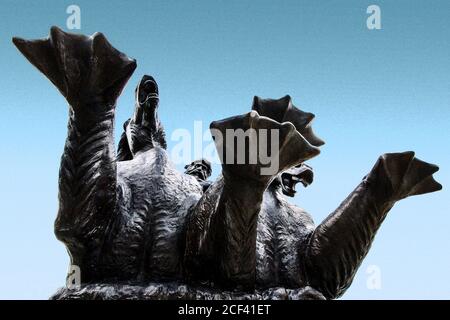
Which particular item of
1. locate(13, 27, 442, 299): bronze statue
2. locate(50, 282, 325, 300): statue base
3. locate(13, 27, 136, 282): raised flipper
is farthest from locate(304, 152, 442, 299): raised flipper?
locate(13, 27, 136, 282): raised flipper

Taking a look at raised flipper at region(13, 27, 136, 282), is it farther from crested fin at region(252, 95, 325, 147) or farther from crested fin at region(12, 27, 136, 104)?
crested fin at region(252, 95, 325, 147)

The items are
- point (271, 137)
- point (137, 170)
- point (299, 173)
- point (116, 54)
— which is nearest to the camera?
point (271, 137)

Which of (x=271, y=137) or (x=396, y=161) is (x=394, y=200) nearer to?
(x=396, y=161)

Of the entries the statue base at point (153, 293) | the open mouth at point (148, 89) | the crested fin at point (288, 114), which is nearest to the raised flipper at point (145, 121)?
the open mouth at point (148, 89)

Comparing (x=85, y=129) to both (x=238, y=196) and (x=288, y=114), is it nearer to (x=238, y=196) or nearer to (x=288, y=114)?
(x=238, y=196)

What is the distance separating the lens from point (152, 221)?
3.26m

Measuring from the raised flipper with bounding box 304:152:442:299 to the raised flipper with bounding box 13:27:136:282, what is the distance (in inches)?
34.9

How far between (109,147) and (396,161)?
116cm

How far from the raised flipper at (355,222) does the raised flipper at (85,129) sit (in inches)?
34.9

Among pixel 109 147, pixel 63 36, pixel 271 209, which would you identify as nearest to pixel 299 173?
pixel 271 209

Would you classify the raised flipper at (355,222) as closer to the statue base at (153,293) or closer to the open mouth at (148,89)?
the statue base at (153,293)

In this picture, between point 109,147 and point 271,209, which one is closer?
point 109,147

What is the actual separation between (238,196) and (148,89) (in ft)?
3.26
